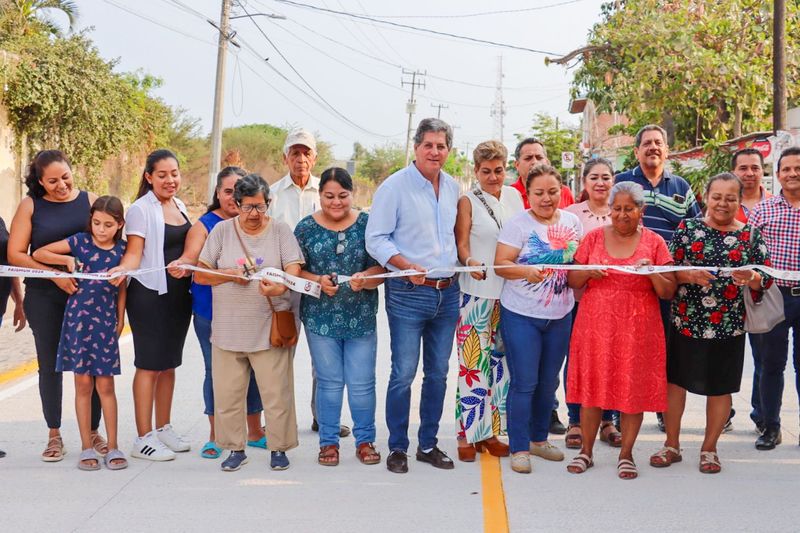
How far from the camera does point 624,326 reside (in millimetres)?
5309

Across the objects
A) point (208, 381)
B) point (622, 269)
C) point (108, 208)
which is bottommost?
point (208, 381)

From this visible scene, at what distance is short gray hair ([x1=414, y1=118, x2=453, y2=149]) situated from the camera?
5523 mm

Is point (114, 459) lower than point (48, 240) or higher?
lower

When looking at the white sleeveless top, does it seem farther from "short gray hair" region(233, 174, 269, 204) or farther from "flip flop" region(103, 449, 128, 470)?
"flip flop" region(103, 449, 128, 470)

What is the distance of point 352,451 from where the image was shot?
595cm

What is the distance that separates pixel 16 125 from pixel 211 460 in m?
17.6

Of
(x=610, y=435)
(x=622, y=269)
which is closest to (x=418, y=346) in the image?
(x=622, y=269)

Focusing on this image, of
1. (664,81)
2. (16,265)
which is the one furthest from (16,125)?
(16,265)

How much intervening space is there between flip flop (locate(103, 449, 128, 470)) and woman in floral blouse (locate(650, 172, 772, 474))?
3495 mm

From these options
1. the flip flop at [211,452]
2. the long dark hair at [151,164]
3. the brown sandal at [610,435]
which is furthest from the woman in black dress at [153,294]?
the brown sandal at [610,435]

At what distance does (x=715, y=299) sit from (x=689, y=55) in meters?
13.6

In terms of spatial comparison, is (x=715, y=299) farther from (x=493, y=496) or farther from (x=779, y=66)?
(x=779, y=66)

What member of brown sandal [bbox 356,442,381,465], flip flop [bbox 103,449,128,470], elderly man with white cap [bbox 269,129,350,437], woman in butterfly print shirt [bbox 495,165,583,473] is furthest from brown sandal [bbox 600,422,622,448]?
flip flop [bbox 103,449,128,470]

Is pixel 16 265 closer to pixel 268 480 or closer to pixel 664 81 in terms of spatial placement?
pixel 268 480
